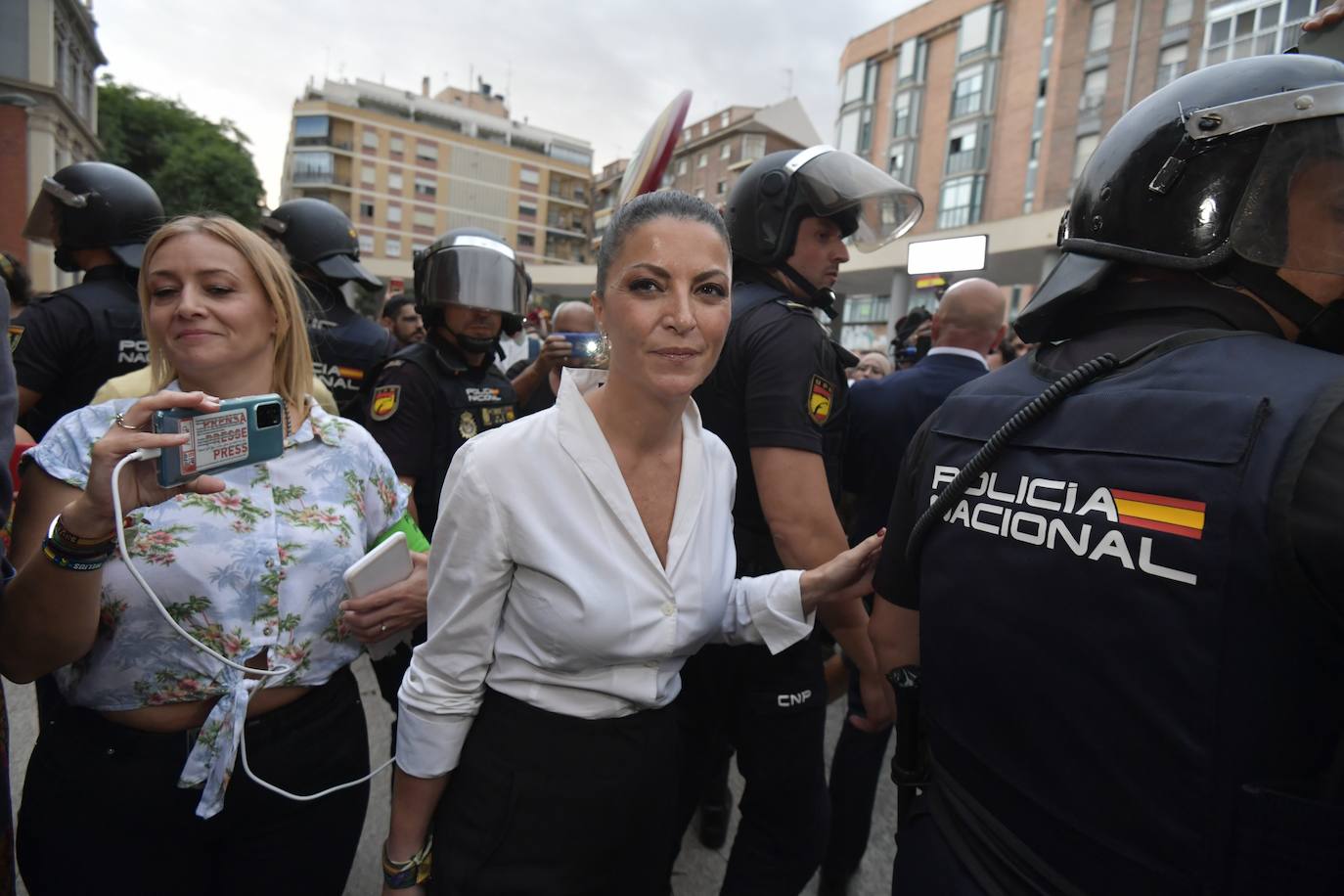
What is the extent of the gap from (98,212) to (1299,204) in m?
3.99

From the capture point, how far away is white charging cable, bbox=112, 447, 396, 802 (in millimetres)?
1155

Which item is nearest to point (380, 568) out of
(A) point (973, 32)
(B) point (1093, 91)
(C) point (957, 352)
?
(C) point (957, 352)

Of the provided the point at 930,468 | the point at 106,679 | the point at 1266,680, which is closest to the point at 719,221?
the point at 930,468

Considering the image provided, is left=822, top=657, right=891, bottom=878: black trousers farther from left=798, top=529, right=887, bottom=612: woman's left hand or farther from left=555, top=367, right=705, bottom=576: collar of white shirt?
left=555, top=367, right=705, bottom=576: collar of white shirt

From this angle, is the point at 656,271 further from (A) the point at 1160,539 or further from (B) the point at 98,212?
(B) the point at 98,212

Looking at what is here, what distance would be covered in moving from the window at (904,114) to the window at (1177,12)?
10566 millimetres

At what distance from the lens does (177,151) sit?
115ft

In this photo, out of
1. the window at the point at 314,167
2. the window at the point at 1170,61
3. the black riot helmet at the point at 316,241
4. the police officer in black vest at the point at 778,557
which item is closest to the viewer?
the police officer in black vest at the point at 778,557

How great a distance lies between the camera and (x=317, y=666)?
1.64m

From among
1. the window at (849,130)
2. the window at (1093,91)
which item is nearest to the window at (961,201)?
the window at (1093,91)

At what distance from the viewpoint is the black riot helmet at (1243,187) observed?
1.08 meters

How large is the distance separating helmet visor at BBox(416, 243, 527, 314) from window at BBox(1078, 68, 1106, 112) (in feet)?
94.0

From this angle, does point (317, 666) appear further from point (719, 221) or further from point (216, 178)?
point (216, 178)

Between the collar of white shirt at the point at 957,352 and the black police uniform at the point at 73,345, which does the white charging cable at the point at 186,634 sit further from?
the collar of white shirt at the point at 957,352
